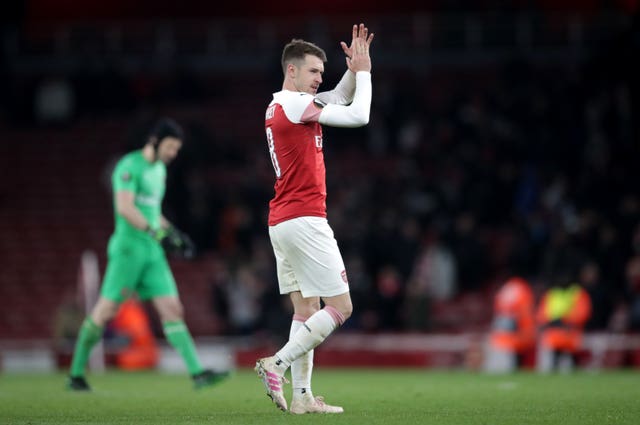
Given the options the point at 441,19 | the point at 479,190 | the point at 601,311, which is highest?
the point at 441,19

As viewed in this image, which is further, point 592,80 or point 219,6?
point 219,6

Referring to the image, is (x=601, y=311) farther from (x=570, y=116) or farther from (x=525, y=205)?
(x=570, y=116)

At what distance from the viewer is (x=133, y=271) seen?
12.1 meters

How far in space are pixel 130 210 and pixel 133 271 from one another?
62 cm

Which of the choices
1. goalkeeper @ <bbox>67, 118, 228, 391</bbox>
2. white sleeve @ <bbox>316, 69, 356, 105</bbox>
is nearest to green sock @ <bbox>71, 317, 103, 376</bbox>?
goalkeeper @ <bbox>67, 118, 228, 391</bbox>

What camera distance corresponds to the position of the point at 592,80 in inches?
Answer: 981

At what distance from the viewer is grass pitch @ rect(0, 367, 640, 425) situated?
8242 millimetres

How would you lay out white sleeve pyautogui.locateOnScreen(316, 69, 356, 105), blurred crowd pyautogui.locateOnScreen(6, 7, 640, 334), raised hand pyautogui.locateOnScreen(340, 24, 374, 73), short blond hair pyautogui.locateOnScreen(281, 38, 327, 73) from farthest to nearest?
1. blurred crowd pyautogui.locateOnScreen(6, 7, 640, 334)
2. white sleeve pyautogui.locateOnScreen(316, 69, 356, 105)
3. short blond hair pyautogui.locateOnScreen(281, 38, 327, 73)
4. raised hand pyautogui.locateOnScreen(340, 24, 374, 73)

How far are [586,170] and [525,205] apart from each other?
4.33ft

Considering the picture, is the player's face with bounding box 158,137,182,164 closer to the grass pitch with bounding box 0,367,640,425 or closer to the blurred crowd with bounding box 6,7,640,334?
the grass pitch with bounding box 0,367,640,425

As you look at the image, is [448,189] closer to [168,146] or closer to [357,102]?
[168,146]

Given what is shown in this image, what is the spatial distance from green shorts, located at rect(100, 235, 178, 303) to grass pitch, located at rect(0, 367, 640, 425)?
3.24 feet

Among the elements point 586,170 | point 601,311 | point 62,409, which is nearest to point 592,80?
point 586,170

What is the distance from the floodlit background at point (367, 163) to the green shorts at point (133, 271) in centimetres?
672
